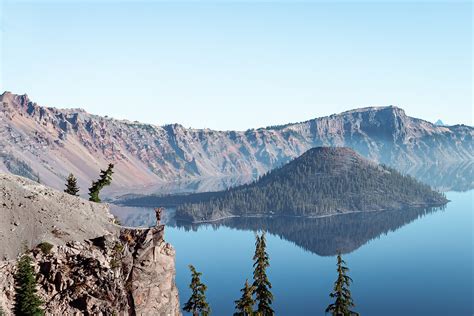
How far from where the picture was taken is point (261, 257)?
84.1m

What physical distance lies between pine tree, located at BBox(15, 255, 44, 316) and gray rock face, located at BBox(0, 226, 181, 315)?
0.92m

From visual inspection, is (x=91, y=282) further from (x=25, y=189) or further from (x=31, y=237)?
(x=25, y=189)

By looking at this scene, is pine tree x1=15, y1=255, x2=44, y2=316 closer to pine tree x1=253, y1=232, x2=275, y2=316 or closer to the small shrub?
the small shrub

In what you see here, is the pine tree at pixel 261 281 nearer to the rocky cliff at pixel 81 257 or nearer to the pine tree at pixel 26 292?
the rocky cliff at pixel 81 257

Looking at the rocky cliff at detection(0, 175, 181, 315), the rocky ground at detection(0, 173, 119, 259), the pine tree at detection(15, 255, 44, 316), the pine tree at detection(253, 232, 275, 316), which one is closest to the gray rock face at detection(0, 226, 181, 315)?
the rocky cliff at detection(0, 175, 181, 315)

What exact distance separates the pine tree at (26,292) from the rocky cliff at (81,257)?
2.98ft

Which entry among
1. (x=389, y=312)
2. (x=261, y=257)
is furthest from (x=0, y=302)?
(x=389, y=312)

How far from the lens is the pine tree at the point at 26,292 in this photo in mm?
66500

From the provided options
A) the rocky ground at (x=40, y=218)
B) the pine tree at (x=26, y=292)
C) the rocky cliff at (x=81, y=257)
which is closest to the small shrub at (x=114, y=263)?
the rocky cliff at (x=81, y=257)

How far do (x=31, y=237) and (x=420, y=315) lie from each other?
14655cm

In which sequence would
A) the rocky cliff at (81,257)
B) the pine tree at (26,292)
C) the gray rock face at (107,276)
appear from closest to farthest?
the pine tree at (26,292), the gray rock face at (107,276), the rocky cliff at (81,257)

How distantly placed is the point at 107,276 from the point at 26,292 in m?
11.9

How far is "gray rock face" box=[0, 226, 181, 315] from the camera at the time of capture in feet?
233

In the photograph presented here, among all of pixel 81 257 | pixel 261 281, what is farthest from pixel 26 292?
pixel 261 281
